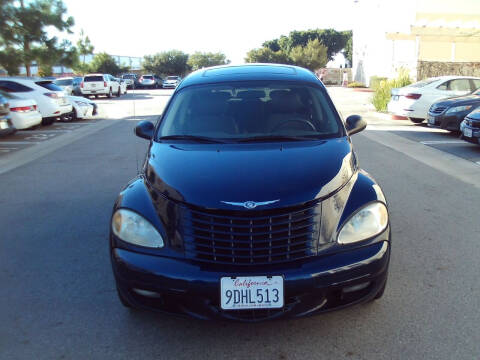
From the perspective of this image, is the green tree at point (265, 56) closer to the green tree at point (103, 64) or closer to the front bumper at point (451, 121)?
the green tree at point (103, 64)

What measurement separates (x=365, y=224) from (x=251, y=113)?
1624 mm

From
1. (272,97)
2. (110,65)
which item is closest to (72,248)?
(272,97)

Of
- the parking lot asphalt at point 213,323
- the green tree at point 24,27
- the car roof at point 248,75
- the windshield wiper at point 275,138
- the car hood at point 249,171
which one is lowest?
the parking lot asphalt at point 213,323

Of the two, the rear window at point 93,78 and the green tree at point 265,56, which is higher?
the green tree at point 265,56

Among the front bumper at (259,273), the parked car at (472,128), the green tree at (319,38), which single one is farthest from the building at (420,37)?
the green tree at (319,38)

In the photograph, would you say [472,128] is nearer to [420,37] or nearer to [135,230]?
[135,230]

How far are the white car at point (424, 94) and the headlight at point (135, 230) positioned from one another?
1308 cm

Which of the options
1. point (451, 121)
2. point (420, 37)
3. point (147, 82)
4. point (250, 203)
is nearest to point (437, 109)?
point (451, 121)

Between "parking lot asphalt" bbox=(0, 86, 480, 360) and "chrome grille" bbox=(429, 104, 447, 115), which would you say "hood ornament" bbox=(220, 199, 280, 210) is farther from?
"chrome grille" bbox=(429, 104, 447, 115)

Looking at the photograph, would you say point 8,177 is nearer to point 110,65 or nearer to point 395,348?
point 395,348

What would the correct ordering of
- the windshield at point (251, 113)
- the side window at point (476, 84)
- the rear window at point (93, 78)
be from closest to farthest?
the windshield at point (251, 113), the side window at point (476, 84), the rear window at point (93, 78)

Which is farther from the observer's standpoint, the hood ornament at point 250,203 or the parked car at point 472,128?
the parked car at point 472,128

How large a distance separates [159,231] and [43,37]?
131 cm

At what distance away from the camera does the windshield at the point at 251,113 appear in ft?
13.6
